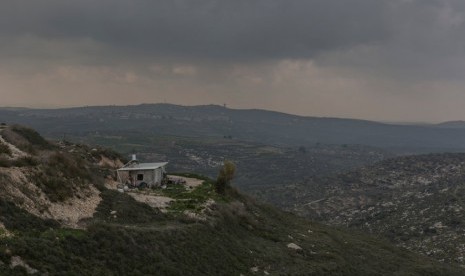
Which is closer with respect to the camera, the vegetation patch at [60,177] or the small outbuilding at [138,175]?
the vegetation patch at [60,177]

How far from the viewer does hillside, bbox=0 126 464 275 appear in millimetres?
20875

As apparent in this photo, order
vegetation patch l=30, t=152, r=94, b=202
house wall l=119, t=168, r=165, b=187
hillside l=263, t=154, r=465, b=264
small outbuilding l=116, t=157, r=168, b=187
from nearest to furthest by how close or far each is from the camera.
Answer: vegetation patch l=30, t=152, r=94, b=202, small outbuilding l=116, t=157, r=168, b=187, house wall l=119, t=168, r=165, b=187, hillside l=263, t=154, r=465, b=264

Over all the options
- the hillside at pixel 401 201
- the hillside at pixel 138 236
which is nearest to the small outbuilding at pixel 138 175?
the hillside at pixel 138 236

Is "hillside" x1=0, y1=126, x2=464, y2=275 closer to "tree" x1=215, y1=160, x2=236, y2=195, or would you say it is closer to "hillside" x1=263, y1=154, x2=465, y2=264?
Result: "tree" x1=215, y1=160, x2=236, y2=195

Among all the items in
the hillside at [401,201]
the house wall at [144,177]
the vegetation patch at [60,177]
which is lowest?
the hillside at [401,201]

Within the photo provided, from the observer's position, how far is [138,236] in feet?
85.7

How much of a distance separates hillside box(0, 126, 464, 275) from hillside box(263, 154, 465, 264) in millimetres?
25237

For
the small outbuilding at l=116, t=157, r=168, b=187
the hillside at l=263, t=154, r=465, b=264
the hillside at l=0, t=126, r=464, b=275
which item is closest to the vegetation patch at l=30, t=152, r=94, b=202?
the hillside at l=0, t=126, r=464, b=275

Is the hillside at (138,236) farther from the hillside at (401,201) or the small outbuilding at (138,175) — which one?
the hillside at (401,201)

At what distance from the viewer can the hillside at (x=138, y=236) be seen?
68.5 ft

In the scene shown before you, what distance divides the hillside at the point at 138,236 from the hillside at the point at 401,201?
2524 centimetres

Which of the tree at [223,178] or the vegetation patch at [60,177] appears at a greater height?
the vegetation patch at [60,177]

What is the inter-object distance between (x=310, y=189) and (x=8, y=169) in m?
154

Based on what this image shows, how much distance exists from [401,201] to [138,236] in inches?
3832
